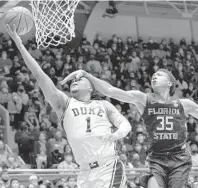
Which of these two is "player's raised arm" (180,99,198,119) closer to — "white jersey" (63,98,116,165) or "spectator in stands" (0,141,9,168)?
"white jersey" (63,98,116,165)

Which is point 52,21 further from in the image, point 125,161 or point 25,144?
point 25,144

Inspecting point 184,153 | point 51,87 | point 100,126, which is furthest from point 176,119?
point 51,87

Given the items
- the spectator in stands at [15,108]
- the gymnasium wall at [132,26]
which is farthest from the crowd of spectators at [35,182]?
the gymnasium wall at [132,26]

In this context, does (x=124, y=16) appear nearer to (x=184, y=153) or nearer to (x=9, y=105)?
(x=9, y=105)

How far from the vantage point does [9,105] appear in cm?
1573

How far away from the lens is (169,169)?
695 centimetres

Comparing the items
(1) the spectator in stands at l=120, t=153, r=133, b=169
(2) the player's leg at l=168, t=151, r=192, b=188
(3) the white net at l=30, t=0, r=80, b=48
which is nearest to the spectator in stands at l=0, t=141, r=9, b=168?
(1) the spectator in stands at l=120, t=153, r=133, b=169

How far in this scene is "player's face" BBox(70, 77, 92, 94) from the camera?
667 cm

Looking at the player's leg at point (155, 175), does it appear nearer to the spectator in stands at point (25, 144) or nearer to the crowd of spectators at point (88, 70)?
the crowd of spectators at point (88, 70)

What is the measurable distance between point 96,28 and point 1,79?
763cm

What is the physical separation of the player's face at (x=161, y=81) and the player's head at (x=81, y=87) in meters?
0.87

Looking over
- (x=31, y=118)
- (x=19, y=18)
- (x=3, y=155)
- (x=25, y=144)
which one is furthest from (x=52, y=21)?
(x=31, y=118)

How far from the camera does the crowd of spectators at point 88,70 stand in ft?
46.6

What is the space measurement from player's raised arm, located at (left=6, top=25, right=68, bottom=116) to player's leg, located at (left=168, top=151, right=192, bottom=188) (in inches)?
57.9
